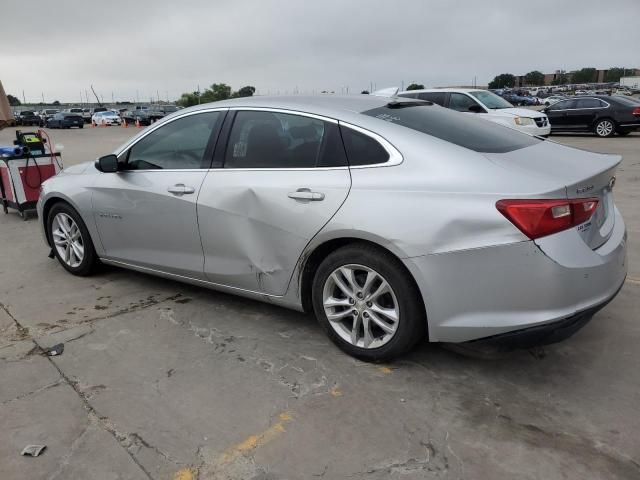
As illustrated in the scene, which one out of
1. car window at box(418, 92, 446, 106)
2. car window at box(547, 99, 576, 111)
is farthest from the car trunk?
car window at box(547, 99, 576, 111)

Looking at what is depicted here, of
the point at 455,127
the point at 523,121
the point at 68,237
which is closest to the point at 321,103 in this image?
the point at 455,127

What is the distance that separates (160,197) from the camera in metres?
4.05

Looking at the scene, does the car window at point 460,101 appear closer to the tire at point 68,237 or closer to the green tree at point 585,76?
the tire at point 68,237

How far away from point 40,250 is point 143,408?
3978 mm

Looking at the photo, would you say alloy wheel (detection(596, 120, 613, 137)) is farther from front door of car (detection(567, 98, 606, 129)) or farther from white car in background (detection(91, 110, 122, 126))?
white car in background (detection(91, 110, 122, 126))

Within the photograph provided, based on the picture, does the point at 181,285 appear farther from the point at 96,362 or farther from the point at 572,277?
the point at 572,277

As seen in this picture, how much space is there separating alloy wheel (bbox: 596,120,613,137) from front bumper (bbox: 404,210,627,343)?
1750 cm

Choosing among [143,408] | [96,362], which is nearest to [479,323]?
[143,408]

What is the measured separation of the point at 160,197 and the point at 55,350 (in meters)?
1.27

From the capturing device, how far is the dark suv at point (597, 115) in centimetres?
1756

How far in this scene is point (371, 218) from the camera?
2.99 m

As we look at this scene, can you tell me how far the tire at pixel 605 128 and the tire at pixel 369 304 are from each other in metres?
17.9

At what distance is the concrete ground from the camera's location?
246 centimetres

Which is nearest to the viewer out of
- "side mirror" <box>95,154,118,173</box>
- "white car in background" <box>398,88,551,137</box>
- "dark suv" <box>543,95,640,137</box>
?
"side mirror" <box>95,154,118,173</box>
